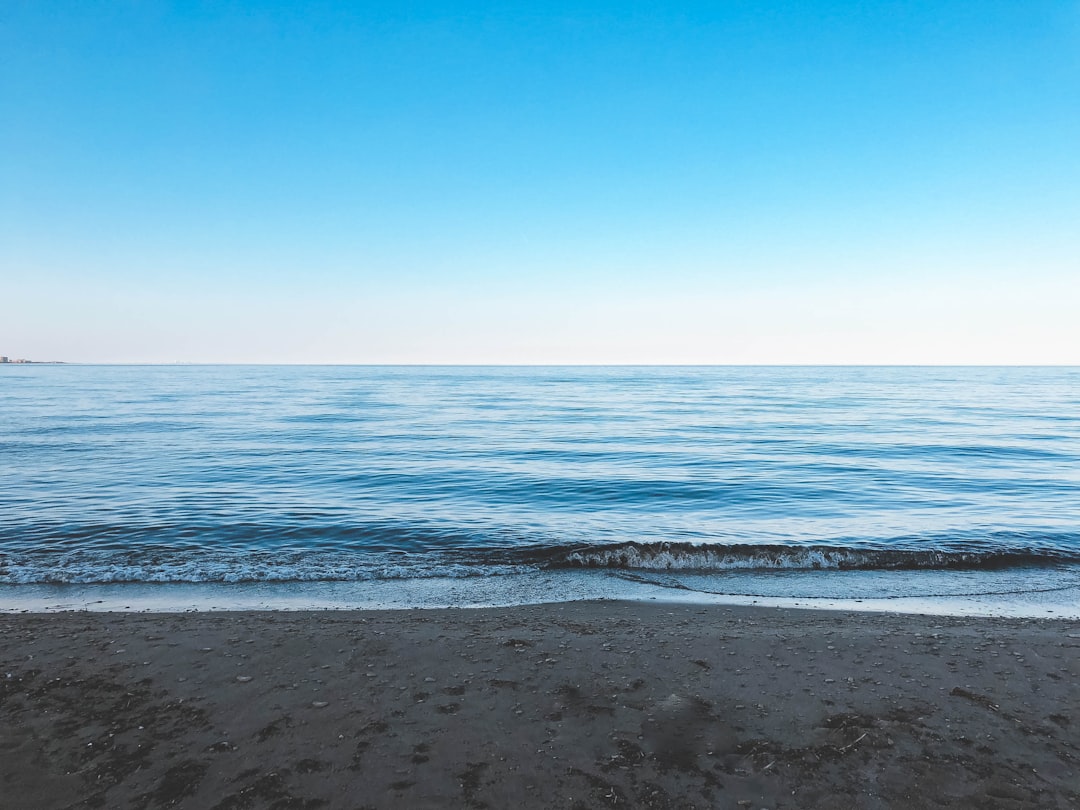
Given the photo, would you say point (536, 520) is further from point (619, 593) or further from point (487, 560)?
point (619, 593)

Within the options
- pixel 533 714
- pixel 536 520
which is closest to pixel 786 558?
pixel 536 520

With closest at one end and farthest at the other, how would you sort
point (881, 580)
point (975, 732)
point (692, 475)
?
point (975, 732)
point (881, 580)
point (692, 475)

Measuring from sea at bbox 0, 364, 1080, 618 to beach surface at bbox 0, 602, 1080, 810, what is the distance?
7.74 feet

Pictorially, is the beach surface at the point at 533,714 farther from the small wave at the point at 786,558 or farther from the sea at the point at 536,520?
the small wave at the point at 786,558

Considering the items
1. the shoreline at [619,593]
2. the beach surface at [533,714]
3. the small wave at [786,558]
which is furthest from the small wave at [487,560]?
the beach surface at [533,714]

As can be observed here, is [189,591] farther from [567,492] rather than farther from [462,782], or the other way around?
[567,492]

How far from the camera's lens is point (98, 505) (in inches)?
654

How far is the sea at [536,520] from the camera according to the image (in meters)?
10.7

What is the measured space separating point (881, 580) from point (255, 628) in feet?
34.4

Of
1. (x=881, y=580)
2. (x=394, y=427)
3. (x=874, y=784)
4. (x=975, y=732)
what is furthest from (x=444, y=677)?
(x=394, y=427)

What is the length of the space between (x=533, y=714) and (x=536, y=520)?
33.3 feet

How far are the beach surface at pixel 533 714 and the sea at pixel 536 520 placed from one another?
92.9 inches

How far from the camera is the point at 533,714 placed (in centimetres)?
566

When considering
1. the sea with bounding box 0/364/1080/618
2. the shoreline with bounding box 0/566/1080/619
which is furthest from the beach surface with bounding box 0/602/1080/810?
the sea with bounding box 0/364/1080/618
